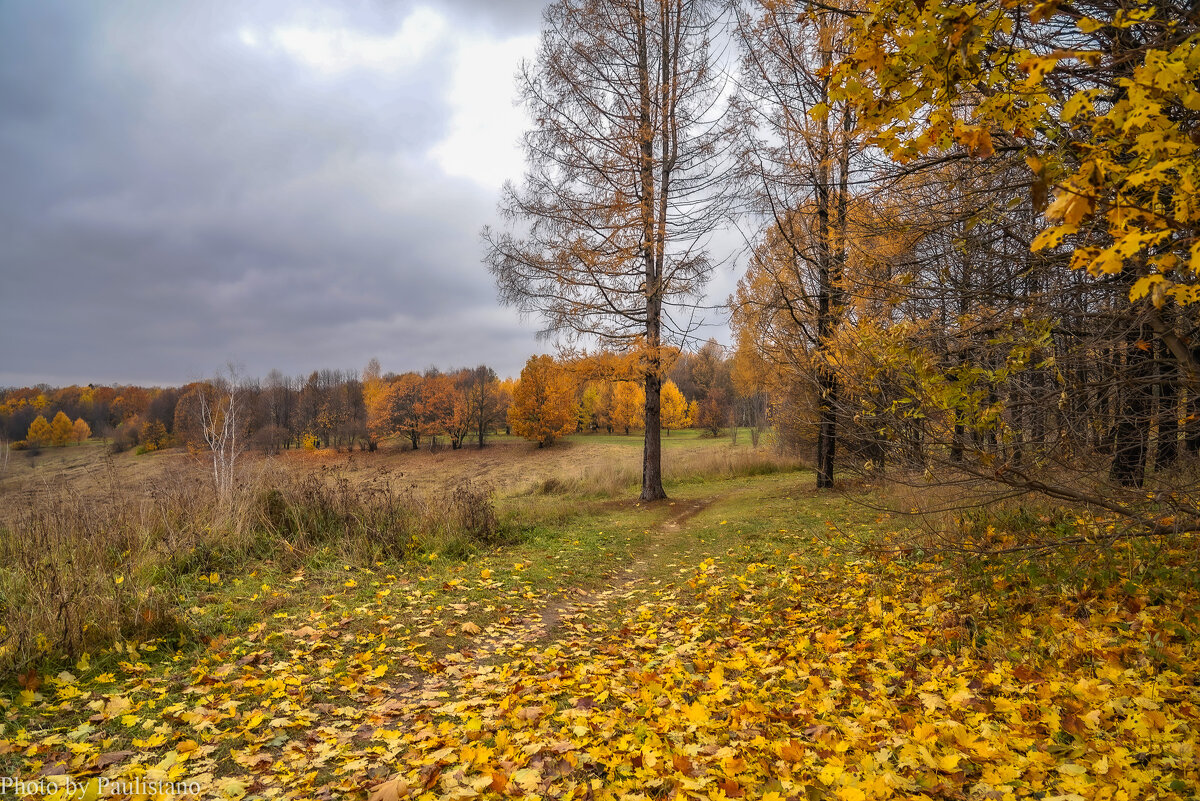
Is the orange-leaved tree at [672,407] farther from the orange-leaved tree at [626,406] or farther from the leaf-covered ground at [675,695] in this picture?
the leaf-covered ground at [675,695]

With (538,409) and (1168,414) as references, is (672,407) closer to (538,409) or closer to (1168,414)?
(538,409)

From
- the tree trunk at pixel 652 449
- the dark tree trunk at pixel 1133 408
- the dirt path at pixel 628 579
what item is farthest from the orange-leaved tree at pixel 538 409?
the dark tree trunk at pixel 1133 408

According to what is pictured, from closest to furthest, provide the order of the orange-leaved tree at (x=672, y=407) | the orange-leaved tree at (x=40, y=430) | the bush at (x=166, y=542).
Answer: the bush at (x=166, y=542) < the orange-leaved tree at (x=40, y=430) < the orange-leaved tree at (x=672, y=407)

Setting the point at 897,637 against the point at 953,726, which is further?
the point at 897,637

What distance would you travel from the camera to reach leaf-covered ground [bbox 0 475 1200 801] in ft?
8.02

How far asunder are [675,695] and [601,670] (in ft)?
2.35

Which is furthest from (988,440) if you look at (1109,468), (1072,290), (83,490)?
(83,490)

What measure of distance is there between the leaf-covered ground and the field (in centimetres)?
2

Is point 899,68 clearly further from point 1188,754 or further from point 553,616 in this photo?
point 553,616

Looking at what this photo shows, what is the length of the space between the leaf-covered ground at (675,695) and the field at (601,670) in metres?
0.02

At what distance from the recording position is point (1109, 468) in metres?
3.97

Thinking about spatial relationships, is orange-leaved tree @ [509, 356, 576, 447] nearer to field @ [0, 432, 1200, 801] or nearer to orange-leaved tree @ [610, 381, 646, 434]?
orange-leaved tree @ [610, 381, 646, 434]

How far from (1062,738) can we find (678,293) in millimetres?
10628

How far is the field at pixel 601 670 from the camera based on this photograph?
250cm
